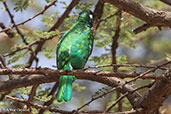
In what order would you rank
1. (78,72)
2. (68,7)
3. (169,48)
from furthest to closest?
(169,48) < (68,7) < (78,72)

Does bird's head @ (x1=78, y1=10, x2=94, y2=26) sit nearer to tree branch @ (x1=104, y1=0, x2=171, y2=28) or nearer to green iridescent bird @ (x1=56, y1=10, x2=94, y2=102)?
green iridescent bird @ (x1=56, y1=10, x2=94, y2=102)

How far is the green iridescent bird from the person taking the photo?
10.6 ft

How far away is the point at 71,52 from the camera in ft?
11.7

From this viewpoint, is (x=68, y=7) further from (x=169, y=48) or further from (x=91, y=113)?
(x=169, y=48)

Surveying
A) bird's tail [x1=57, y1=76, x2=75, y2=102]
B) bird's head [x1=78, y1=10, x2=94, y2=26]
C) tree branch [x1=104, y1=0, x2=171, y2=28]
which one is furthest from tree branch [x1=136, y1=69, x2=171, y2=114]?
bird's head [x1=78, y1=10, x2=94, y2=26]

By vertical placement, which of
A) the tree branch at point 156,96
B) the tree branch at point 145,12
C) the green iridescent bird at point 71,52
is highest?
the tree branch at point 145,12

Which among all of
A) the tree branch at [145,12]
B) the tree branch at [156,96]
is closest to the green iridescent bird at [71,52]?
the tree branch at [156,96]

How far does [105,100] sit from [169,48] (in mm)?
1967

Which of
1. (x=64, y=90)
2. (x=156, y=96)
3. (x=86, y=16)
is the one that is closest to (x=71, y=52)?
(x=64, y=90)

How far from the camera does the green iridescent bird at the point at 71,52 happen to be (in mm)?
3221

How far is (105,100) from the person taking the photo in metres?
6.11

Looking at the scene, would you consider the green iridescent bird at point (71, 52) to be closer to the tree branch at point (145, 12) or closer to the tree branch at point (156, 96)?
the tree branch at point (156, 96)

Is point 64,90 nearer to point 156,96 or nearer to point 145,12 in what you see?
point 156,96

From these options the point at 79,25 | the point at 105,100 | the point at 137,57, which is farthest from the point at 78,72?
the point at 137,57
